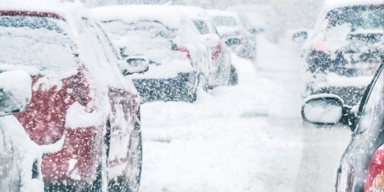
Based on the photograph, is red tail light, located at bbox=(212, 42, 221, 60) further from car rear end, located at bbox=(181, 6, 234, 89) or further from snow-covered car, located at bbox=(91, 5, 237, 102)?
snow-covered car, located at bbox=(91, 5, 237, 102)

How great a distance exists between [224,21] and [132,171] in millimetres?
11485

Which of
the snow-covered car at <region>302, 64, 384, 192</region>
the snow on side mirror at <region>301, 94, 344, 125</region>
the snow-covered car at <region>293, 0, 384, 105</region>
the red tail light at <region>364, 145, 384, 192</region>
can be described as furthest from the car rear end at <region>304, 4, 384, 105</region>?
the red tail light at <region>364, 145, 384, 192</region>

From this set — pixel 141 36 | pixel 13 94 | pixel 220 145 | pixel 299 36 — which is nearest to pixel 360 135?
pixel 13 94

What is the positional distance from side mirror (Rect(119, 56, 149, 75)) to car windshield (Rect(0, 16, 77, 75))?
118 centimetres

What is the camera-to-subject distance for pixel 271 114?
7.51m

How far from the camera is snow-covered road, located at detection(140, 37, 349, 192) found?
14.2ft

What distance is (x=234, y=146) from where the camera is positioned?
5547mm

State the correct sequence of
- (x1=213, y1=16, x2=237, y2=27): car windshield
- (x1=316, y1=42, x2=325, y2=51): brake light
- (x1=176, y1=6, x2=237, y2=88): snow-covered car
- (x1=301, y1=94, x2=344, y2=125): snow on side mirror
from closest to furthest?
(x1=301, y1=94, x2=344, y2=125): snow on side mirror
(x1=316, y1=42, x2=325, y2=51): brake light
(x1=176, y1=6, x2=237, y2=88): snow-covered car
(x1=213, y1=16, x2=237, y2=27): car windshield

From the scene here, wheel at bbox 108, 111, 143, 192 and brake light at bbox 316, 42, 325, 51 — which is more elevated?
brake light at bbox 316, 42, 325, 51

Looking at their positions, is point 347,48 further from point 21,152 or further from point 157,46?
point 21,152

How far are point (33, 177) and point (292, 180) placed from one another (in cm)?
290

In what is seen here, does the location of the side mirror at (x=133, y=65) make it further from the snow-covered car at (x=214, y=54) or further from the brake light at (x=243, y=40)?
the brake light at (x=243, y=40)

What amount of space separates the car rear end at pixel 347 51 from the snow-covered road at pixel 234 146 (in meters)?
0.68

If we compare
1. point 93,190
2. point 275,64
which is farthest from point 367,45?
point 275,64
